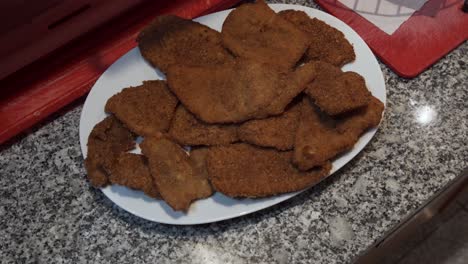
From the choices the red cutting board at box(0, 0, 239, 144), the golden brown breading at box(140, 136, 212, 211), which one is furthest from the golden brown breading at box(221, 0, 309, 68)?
the golden brown breading at box(140, 136, 212, 211)

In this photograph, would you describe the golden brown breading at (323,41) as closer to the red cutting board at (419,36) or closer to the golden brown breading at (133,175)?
the red cutting board at (419,36)

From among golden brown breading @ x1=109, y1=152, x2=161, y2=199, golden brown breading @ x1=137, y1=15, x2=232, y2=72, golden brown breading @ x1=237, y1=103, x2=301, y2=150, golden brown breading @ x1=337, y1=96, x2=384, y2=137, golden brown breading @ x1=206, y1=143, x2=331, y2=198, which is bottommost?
golden brown breading @ x1=109, y1=152, x2=161, y2=199

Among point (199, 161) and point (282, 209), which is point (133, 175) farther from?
point (282, 209)

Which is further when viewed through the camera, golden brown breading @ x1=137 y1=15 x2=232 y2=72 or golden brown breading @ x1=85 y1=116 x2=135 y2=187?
Result: golden brown breading @ x1=137 y1=15 x2=232 y2=72

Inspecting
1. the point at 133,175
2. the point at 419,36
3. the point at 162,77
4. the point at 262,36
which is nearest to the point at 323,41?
the point at 262,36

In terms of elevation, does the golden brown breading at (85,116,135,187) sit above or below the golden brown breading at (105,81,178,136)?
below

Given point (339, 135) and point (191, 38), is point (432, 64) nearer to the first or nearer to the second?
point (339, 135)

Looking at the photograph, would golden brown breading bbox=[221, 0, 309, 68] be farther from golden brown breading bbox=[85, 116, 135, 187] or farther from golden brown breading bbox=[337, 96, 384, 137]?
golden brown breading bbox=[85, 116, 135, 187]
